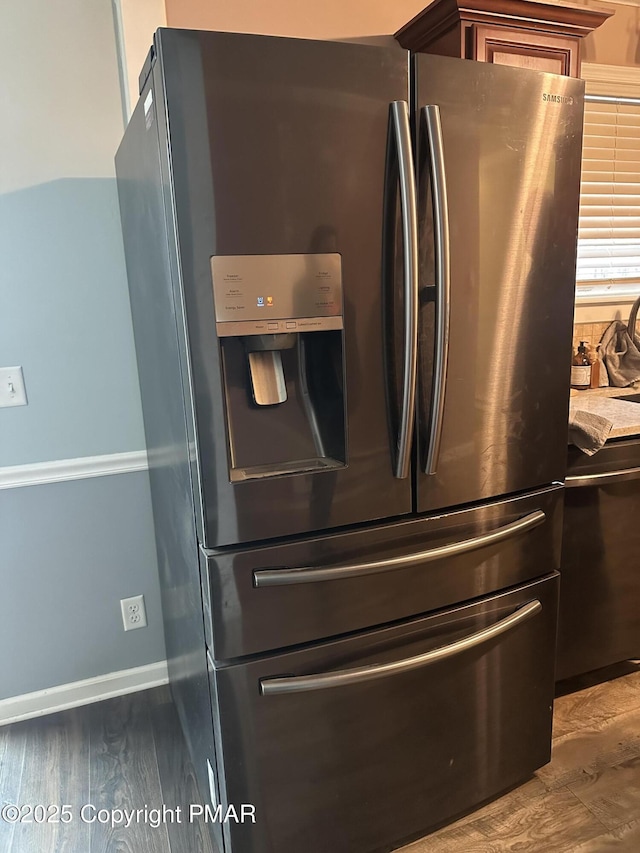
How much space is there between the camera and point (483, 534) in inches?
57.4

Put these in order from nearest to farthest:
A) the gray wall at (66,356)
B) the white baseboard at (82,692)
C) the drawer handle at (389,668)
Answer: the drawer handle at (389,668)
the gray wall at (66,356)
the white baseboard at (82,692)

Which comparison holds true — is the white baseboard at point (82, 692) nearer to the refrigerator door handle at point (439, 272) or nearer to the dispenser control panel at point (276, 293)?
the refrigerator door handle at point (439, 272)

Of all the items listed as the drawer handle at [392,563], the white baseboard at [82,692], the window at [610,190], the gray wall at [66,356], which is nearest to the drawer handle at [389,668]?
the drawer handle at [392,563]

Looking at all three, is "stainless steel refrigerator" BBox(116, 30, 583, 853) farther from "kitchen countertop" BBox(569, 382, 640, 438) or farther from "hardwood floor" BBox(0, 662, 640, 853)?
"kitchen countertop" BBox(569, 382, 640, 438)

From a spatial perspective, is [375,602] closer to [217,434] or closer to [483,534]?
[483,534]

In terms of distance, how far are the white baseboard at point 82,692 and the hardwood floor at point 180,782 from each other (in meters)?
0.03

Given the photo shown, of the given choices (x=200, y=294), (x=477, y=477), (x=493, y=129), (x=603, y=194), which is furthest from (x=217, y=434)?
(x=603, y=194)

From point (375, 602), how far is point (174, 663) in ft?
2.86

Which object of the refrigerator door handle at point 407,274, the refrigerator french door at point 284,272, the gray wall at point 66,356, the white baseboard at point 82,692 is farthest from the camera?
the white baseboard at point 82,692

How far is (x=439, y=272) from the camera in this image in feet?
4.03

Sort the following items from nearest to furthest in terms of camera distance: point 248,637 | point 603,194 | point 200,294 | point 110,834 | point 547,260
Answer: point 200,294 < point 248,637 < point 547,260 < point 110,834 < point 603,194

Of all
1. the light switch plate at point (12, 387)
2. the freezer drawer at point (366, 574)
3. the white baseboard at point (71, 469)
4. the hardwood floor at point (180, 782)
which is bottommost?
the hardwood floor at point (180, 782)

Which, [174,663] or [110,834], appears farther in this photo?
[174,663]

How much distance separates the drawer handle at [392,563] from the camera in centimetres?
124
